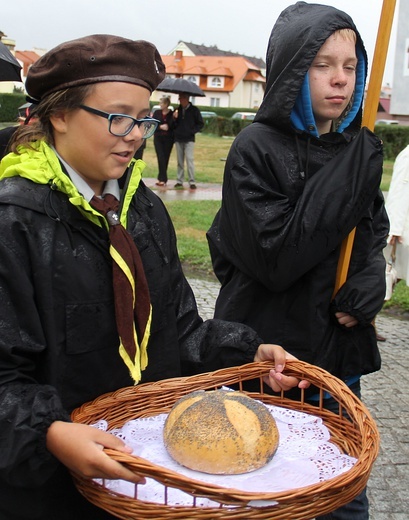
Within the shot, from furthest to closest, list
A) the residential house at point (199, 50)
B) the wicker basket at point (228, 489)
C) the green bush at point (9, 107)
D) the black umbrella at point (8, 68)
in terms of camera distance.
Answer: the residential house at point (199, 50) < the green bush at point (9, 107) < the black umbrella at point (8, 68) < the wicker basket at point (228, 489)

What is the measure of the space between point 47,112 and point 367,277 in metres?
1.28

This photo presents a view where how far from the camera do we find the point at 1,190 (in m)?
1.70

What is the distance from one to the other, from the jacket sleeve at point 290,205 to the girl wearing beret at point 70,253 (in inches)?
21.1

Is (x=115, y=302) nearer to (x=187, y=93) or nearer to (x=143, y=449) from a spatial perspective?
(x=143, y=449)

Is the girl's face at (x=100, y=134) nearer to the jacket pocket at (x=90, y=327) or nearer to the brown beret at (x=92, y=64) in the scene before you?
the brown beret at (x=92, y=64)

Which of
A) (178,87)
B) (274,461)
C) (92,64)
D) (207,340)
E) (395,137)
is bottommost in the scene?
(395,137)

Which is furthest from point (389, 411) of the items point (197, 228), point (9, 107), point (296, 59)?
point (9, 107)

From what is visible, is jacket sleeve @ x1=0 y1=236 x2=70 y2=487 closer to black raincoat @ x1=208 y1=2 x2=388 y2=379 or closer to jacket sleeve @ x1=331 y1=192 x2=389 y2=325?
black raincoat @ x1=208 y1=2 x2=388 y2=379

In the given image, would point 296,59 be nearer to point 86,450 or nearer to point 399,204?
point 86,450

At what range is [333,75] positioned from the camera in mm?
2361

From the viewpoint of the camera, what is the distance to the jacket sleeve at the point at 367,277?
240 centimetres

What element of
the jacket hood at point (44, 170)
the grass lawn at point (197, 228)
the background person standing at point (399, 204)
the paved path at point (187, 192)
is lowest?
the paved path at point (187, 192)

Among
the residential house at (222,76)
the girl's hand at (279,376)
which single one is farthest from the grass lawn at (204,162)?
the residential house at (222,76)

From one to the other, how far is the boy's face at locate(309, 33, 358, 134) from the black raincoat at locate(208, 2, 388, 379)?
50mm
